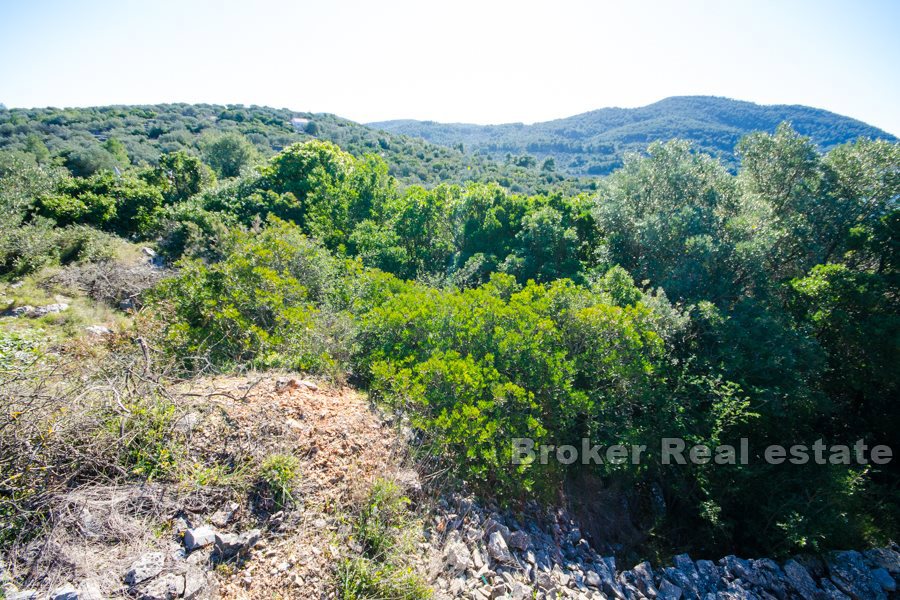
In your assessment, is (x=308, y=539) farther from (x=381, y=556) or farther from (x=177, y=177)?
(x=177, y=177)

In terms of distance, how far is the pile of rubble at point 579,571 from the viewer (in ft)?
17.0

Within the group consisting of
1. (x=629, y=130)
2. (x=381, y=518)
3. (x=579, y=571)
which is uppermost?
(x=629, y=130)

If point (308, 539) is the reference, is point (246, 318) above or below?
above

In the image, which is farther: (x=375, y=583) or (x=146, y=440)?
(x=146, y=440)

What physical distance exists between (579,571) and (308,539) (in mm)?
4251

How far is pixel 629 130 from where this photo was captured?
291 feet

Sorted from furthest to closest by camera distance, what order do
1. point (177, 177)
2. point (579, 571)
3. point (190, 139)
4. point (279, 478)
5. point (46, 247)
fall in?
point (190, 139) < point (177, 177) < point (46, 247) < point (579, 571) < point (279, 478)

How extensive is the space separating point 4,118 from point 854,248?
3297 inches

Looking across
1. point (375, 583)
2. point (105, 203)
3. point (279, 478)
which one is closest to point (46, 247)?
point (105, 203)

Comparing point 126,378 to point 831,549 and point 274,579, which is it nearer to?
point 274,579

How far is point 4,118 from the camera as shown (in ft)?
169

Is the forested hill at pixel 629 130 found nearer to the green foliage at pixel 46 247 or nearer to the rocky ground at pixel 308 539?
the rocky ground at pixel 308 539

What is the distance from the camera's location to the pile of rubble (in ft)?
17.0

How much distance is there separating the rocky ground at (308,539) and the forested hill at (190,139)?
111 ft
